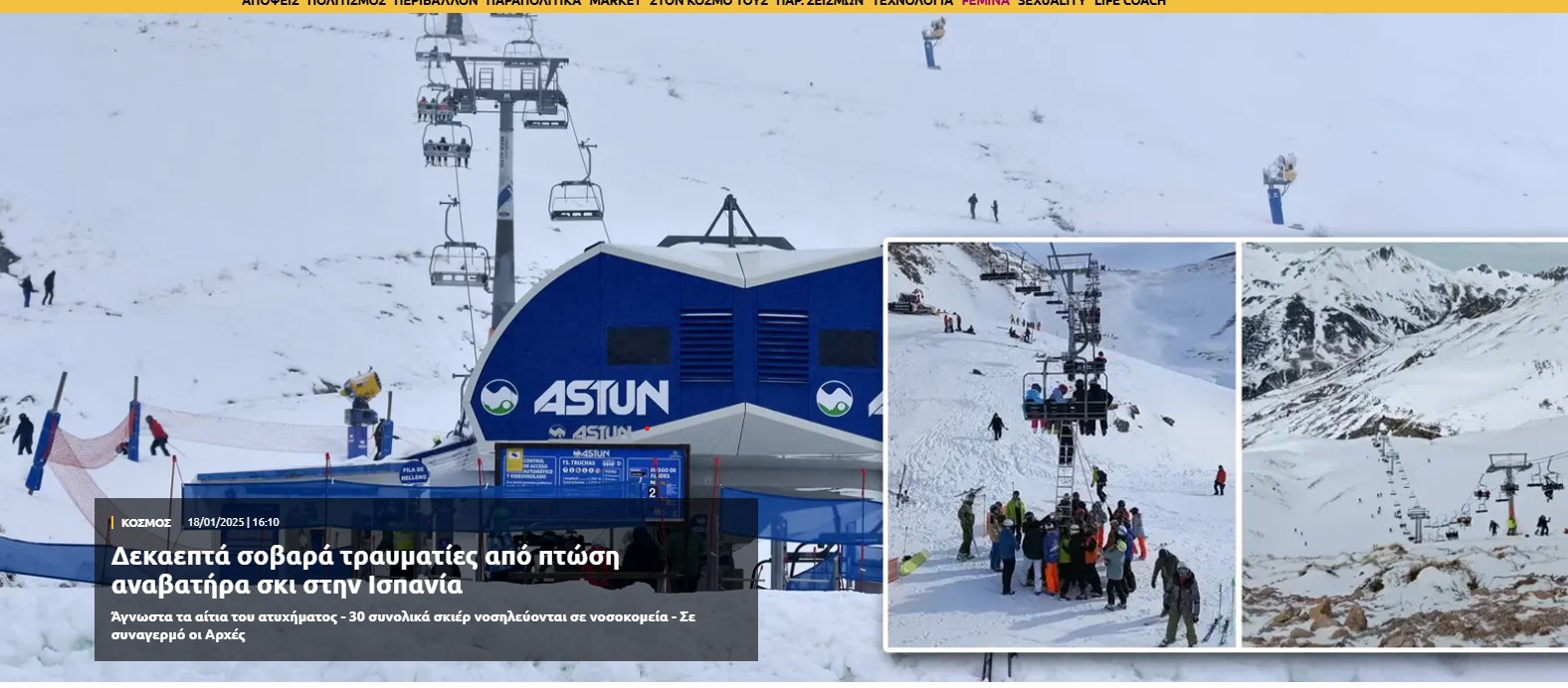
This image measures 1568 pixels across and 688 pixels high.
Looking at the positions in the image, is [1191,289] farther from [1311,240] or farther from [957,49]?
[957,49]

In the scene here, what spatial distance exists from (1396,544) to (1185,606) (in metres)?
1.55

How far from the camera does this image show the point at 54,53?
76.1m

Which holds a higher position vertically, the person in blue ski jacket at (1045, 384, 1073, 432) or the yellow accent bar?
the yellow accent bar

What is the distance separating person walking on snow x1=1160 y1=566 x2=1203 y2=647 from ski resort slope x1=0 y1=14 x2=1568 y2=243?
45.8 metres

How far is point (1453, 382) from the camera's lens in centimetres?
1212

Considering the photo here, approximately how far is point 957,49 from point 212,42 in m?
33.8

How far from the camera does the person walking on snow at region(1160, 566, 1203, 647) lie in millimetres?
12047

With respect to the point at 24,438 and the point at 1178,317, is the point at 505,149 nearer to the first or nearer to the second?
the point at 24,438

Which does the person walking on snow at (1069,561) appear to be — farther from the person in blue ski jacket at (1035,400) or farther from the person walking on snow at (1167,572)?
the person in blue ski jacket at (1035,400)

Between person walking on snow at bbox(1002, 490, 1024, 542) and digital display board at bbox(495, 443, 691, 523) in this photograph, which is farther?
digital display board at bbox(495, 443, 691, 523)

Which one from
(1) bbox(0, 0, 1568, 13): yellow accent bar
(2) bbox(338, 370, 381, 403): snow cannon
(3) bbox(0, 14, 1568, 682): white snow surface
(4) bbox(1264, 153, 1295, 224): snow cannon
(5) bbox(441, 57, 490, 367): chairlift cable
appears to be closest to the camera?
(2) bbox(338, 370, 381, 403): snow cannon

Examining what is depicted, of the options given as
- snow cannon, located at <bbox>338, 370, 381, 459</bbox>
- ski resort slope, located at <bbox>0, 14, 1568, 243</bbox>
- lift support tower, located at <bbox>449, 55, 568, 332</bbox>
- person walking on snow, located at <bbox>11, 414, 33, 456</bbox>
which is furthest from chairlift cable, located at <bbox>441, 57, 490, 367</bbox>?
person walking on snow, located at <bbox>11, 414, 33, 456</bbox>

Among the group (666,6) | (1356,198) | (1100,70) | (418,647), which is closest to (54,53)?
(666,6)

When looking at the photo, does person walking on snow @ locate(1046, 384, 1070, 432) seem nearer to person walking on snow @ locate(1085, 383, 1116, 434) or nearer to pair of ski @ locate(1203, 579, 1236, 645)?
person walking on snow @ locate(1085, 383, 1116, 434)
